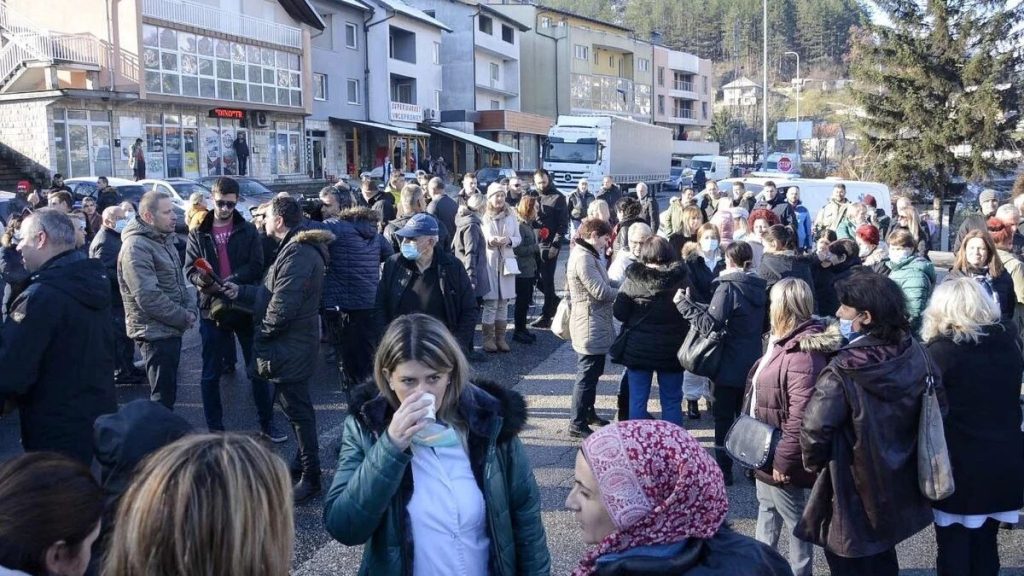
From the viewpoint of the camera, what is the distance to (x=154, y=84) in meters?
30.0

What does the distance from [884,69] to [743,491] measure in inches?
1178

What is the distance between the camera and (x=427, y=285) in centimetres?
643

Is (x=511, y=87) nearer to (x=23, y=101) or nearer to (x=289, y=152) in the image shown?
(x=289, y=152)

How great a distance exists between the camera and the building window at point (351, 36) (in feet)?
141

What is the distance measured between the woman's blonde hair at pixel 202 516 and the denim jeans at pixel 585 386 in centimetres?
511

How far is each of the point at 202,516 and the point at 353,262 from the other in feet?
21.8

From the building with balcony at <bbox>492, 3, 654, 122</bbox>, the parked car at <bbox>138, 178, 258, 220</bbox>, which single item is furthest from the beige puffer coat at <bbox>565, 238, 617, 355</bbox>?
the building with balcony at <bbox>492, 3, 654, 122</bbox>

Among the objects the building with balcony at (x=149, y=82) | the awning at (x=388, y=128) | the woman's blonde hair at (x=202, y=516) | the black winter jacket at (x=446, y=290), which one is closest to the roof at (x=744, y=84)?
the awning at (x=388, y=128)

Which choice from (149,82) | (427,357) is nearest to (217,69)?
(149,82)

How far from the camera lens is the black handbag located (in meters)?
5.74

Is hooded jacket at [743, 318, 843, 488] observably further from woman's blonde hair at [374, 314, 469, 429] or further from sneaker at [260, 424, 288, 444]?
sneaker at [260, 424, 288, 444]

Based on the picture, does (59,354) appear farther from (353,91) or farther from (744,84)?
(744,84)

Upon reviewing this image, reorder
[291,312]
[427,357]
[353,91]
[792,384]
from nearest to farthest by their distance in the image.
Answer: [427,357] < [792,384] < [291,312] < [353,91]

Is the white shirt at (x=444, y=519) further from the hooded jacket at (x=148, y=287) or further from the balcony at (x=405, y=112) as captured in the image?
the balcony at (x=405, y=112)
